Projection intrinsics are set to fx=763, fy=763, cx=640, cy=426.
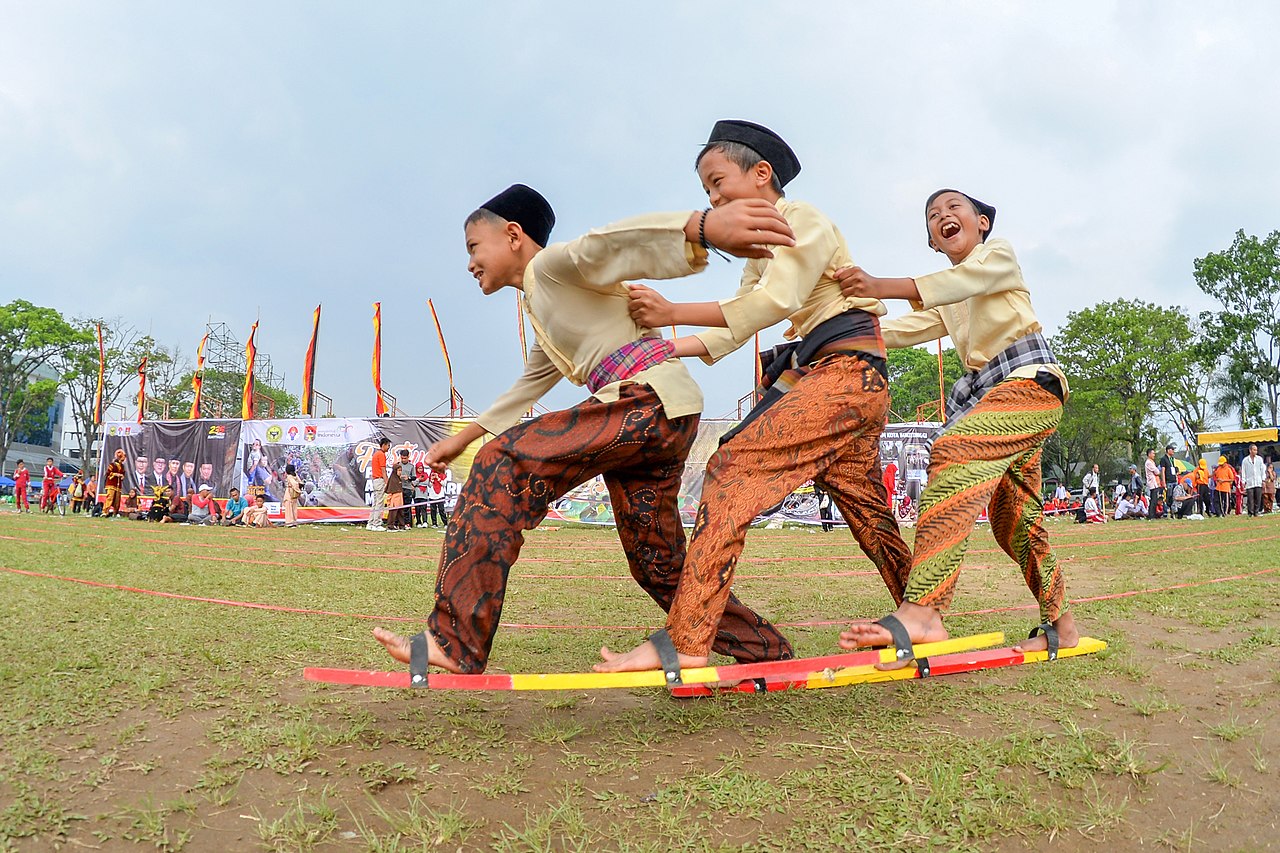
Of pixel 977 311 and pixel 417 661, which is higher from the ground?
pixel 977 311

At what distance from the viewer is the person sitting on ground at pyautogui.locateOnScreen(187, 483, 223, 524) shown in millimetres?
16797

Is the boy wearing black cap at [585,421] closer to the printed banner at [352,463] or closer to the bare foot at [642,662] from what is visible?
the bare foot at [642,662]

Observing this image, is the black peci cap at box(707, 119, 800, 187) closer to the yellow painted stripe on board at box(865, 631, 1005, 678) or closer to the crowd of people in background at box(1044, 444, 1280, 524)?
the yellow painted stripe on board at box(865, 631, 1005, 678)

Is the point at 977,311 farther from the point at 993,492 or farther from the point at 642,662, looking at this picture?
the point at 642,662

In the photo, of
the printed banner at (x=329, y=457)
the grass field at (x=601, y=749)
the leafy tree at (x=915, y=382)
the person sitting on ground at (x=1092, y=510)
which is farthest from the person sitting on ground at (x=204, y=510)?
the leafy tree at (x=915, y=382)

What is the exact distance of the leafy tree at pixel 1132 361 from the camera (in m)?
30.9

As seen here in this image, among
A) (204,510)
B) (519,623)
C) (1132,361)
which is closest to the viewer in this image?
(519,623)

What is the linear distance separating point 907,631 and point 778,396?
918 mm

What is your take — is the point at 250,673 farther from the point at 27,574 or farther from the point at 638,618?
the point at 27,574

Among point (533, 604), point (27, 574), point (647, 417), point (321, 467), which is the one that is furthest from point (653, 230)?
point (321, 467)

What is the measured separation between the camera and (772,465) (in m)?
2.47

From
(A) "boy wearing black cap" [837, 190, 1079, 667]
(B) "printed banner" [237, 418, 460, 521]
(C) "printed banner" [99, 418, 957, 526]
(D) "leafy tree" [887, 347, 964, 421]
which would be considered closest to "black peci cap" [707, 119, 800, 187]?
(A) "boy wearing black cap" [837, 190, 1079, 667]

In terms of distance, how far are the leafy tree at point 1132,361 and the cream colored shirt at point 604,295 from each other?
33.6 m

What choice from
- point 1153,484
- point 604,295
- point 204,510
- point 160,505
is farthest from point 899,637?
point 1153,484
